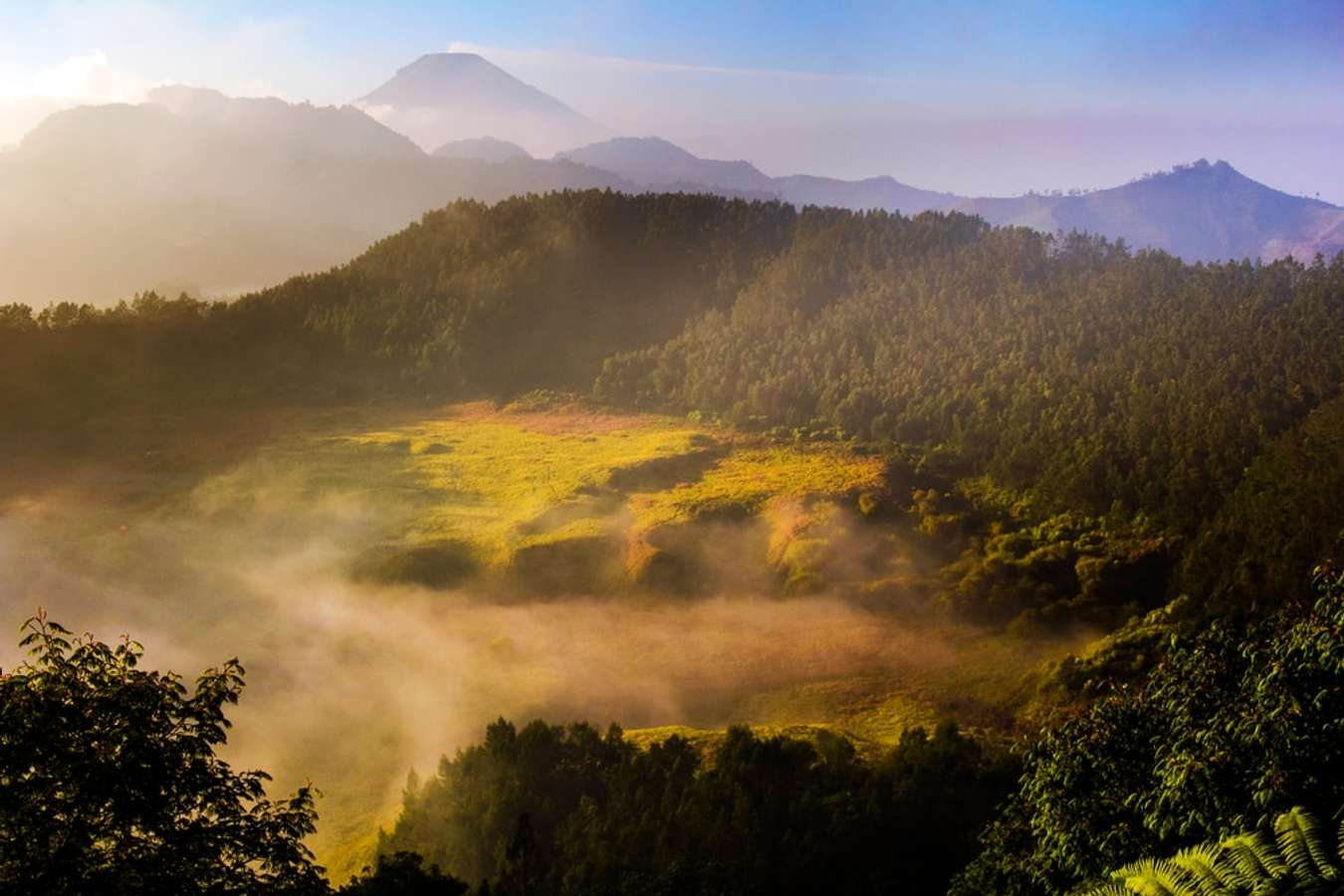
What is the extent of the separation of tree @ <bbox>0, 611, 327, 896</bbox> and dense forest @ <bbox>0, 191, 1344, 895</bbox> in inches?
2.7

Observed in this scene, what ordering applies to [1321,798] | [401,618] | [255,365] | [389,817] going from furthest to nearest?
1. [255,365]
2. [401,618]
3. [389,817]
4. [1321,798]

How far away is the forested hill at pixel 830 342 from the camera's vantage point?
52094 mm

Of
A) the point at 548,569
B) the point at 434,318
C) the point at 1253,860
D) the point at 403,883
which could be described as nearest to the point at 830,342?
the point at 548,569

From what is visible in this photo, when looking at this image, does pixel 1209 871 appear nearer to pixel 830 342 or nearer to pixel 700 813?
pixel 700 813

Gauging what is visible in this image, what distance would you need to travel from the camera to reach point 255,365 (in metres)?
80.1

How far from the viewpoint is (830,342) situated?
255 feet

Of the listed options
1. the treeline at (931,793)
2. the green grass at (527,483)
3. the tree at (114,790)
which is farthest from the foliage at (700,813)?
the green grass at (527,483)

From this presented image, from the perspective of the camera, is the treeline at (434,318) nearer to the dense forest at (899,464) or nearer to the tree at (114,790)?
the dense forest at (899,464)

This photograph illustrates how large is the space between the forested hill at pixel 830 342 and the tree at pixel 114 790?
3981cm

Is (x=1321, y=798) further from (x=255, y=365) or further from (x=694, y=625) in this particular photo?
(x=255, y=365)

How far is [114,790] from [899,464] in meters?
54.2

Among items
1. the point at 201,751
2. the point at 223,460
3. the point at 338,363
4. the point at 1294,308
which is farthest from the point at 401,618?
the point at 1294,308

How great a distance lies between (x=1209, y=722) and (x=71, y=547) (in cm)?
5158

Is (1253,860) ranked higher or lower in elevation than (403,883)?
higher
